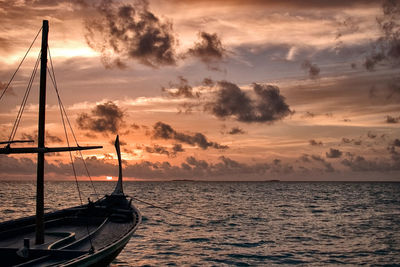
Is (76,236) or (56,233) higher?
(56,233)

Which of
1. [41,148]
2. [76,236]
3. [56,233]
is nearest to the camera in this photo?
[41,148]

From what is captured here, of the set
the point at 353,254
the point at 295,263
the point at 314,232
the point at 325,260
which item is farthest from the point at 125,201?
the point at 314,232

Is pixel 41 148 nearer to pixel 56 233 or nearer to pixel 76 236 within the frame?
pixel 56 233

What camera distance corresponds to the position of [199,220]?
52875 millimetres

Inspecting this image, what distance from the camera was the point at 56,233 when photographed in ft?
66.2

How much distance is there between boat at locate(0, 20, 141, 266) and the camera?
602 inches

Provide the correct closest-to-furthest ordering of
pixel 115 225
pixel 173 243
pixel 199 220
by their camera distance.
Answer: pixel 115 225 → pixel 173 243 → pixel 199 220

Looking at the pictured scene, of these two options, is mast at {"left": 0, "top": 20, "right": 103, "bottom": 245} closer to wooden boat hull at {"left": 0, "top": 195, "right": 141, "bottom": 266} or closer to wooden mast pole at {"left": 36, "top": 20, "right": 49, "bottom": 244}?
wooden mast pole at {"left": 36, "top": 20, "right": 49, "bottom": 244}

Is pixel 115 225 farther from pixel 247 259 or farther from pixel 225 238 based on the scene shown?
pixel 225 238

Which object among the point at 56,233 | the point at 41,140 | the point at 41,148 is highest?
the point at 41,140

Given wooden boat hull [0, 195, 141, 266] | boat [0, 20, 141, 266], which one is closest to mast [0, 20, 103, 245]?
boat [0, 20, 141, 266]

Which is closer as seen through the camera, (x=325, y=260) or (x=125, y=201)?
(x=325, y=260)

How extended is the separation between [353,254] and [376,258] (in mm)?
1866

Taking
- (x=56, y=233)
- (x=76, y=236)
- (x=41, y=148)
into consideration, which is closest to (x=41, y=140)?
(x=41, y=148)
